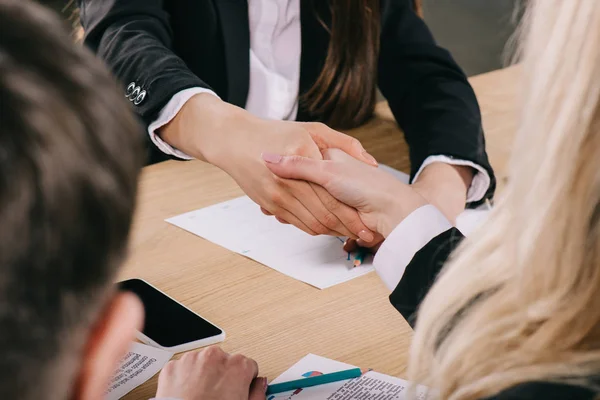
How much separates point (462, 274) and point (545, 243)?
11cm

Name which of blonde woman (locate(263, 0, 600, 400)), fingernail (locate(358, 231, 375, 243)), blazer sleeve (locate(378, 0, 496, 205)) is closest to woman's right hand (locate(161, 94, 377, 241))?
fingernail (locate(358, 231, 375, 243))

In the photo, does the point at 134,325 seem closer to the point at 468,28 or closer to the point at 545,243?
the point at 545,243

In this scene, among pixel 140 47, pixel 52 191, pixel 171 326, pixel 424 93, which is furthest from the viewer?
pixel 424 93

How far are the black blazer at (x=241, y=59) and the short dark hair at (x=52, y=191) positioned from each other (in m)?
0.78

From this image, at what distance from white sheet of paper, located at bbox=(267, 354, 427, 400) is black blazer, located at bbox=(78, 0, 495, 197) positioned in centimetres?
53

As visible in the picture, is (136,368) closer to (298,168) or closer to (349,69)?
(298,168)

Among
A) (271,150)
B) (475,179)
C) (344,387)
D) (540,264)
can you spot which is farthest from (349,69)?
(540,264)

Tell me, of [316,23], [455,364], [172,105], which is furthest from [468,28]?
[455,364]

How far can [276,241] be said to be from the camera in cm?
115

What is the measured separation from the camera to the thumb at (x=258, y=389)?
31.4 inches

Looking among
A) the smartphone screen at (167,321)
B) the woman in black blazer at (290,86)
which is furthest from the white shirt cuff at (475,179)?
the smartphone screen at (167,321)

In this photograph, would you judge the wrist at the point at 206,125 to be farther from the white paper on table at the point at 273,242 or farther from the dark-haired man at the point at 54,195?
the dark-haired man at the point at 54,195

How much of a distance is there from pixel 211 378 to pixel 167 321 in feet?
0.50

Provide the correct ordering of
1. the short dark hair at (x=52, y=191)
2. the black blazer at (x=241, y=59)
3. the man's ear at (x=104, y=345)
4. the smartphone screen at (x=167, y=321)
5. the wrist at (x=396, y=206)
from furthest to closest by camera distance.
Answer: the black blazer at (x=241, y=59)
the wrist at (x=396, y=206)
the smartphone screen at (x=167, y=321)
the man's ear at (x=104, y=345)
the short dark hair at (x=52, y=191)
